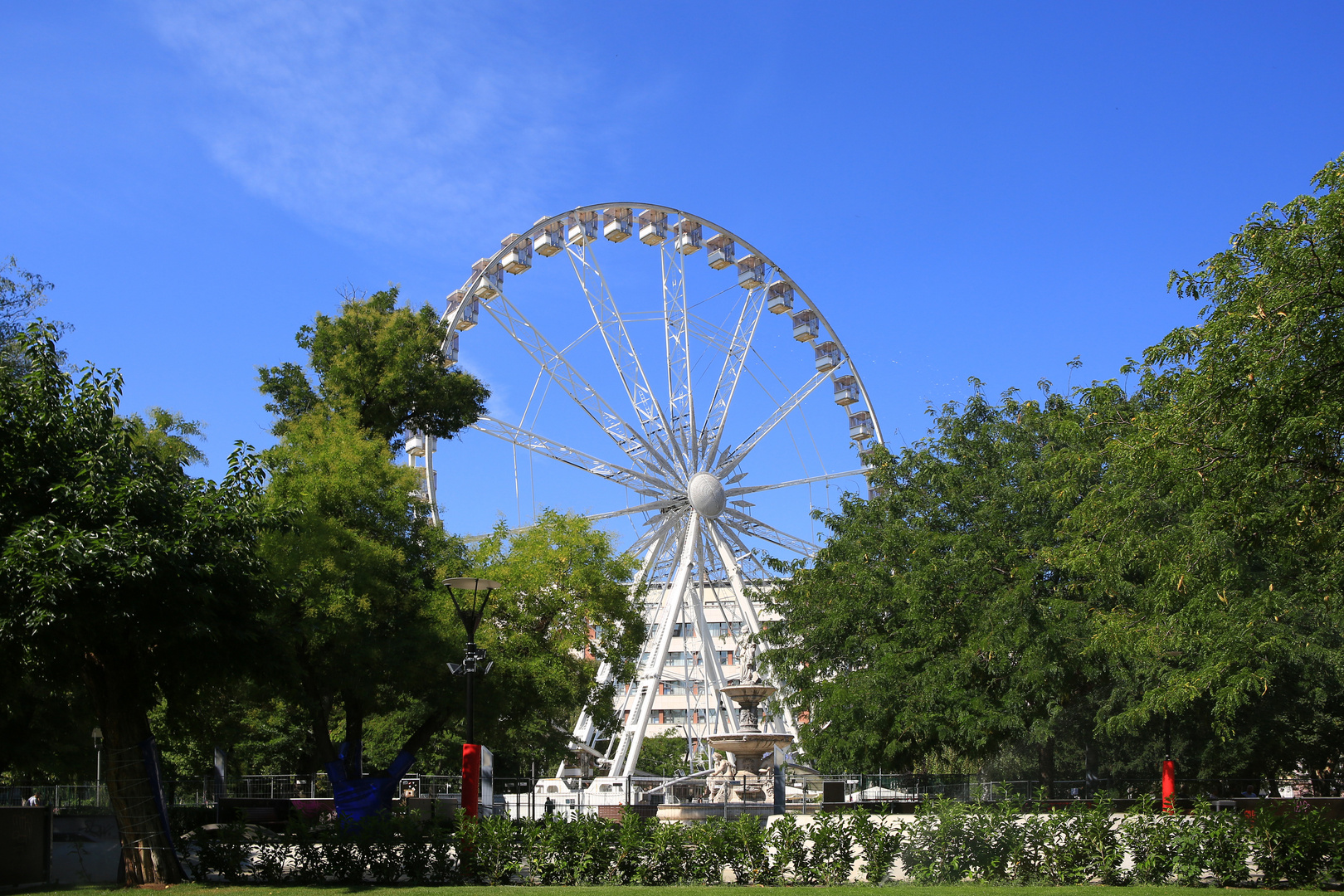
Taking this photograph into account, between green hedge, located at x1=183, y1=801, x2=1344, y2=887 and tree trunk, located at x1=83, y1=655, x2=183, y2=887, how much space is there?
1.85 feet

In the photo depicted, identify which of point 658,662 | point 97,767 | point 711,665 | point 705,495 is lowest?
point 97,767

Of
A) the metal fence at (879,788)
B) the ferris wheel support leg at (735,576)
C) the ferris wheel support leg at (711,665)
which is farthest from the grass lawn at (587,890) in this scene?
the ferris wheel support leg at (711,665)

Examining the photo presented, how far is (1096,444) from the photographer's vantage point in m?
23.8

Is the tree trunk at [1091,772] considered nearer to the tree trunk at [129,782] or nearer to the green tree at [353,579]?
the green tree at [353,579]

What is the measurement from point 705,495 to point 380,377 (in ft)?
43.7

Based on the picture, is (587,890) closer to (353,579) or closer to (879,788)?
(353,579)

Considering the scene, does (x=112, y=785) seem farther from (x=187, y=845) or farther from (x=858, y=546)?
(x=858, y=546)

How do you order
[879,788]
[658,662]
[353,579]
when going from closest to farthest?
[353,579], [879,788], [658,662]

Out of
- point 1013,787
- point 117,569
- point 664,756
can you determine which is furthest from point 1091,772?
point 664,756

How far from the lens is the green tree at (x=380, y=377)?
25.0 meters

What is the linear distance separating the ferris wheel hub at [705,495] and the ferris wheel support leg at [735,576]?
620 mm

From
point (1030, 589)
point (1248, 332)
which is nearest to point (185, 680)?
point (1248, 332)

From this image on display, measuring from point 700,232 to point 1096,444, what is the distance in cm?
1844

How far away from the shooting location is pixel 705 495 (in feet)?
117
